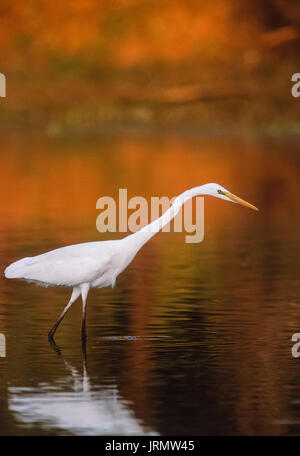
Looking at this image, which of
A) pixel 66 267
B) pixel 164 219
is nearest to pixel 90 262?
pixel 66 267

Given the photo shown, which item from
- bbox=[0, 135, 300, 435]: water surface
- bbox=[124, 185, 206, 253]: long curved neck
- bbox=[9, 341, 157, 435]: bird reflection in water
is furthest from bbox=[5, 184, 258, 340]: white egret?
bbox=[9, 341, 157, 435]: bird reflection in water

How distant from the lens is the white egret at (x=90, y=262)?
46.3 ft

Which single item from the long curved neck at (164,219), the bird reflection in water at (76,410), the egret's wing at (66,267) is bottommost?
the bird reflection in water at (76,410)

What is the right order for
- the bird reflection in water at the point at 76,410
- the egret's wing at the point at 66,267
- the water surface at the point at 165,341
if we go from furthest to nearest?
1. the egret's wing at the point at 66,267
2. the water surface at the point at 165,341
3. the bird reflection in water at the point at 76,410

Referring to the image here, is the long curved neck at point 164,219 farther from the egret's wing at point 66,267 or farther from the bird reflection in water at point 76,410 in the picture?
the bird reflection in water at point 76,410

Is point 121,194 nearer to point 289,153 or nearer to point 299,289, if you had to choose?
point 299,289

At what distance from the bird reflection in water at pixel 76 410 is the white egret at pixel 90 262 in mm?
1629

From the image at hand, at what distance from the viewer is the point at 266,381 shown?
1264 centimetres

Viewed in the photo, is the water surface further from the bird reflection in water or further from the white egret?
the white egret

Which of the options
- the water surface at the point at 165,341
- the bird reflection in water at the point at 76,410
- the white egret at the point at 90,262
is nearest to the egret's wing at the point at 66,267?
the white egret at the point at 90,262

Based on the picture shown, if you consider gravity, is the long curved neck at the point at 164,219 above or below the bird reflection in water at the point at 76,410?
above

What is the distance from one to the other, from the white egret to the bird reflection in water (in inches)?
64.1

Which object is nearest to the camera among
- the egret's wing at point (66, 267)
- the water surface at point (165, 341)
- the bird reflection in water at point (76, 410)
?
the bird reflection in water at point (76, 410)

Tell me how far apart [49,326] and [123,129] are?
110813mm
